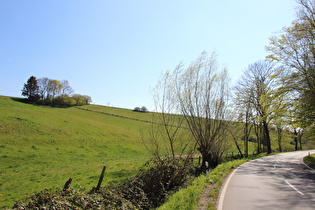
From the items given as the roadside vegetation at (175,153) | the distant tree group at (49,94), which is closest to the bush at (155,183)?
the roadside vegetation at (175,153)

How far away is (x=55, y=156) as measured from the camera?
71.2 feet

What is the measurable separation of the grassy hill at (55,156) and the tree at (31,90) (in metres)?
33.4

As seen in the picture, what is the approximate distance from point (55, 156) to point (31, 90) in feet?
166

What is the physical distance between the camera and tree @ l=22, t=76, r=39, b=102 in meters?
59.5

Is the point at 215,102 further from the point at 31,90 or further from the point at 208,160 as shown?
the point at 31,90

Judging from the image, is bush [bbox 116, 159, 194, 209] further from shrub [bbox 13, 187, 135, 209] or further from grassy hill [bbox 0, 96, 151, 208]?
grassy hill [bbox 0, 96, 151, 208]

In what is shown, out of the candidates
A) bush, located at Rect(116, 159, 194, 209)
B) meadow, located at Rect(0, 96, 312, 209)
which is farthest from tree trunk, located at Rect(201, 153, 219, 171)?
meadow, located at Rect(0, 96, 312, 209)

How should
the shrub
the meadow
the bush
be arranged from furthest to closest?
the meadow
the bush
the shrub

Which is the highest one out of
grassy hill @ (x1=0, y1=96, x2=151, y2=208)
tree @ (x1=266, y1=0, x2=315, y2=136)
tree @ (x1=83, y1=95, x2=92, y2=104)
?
tree @ (x1=83, y1=95, x2=92, y2=104)

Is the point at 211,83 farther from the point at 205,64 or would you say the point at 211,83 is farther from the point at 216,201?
the point at 216,201

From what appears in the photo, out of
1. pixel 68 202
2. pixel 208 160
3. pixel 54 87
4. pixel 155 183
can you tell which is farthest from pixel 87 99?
pixel 68 202

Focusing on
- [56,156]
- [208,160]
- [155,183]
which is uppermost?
[208,160]

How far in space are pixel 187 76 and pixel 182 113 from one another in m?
2.85

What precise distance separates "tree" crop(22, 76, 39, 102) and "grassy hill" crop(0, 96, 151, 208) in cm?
3336
